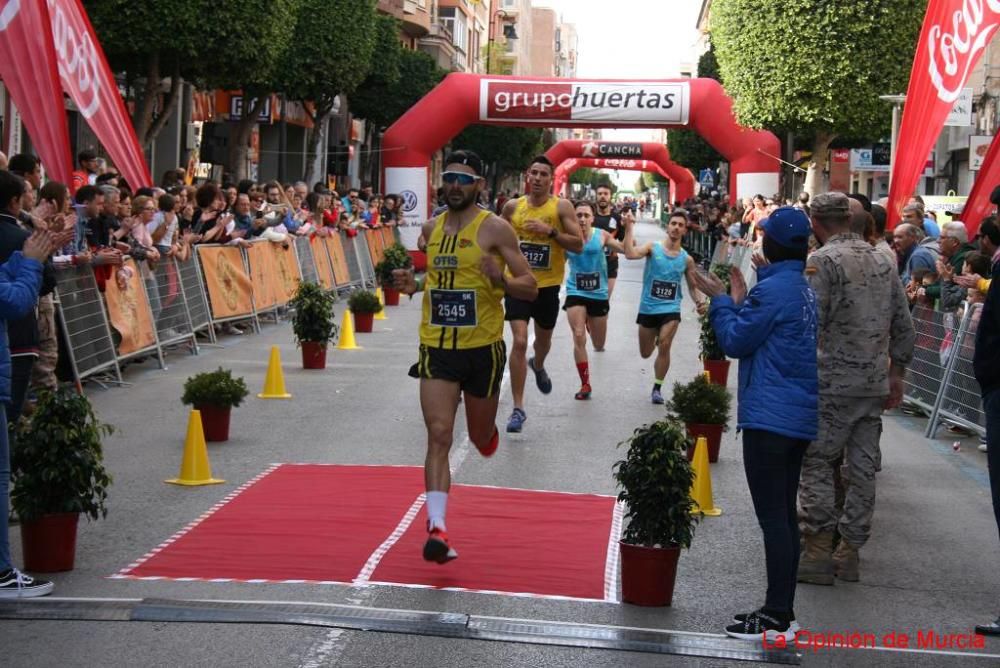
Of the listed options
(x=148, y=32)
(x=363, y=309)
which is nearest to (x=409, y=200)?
(x=148, y=32)

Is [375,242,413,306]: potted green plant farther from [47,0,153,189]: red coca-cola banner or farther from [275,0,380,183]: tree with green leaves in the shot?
[275,0,380,183]: tree with green leaves

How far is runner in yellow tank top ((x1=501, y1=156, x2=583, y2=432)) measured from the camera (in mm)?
11430

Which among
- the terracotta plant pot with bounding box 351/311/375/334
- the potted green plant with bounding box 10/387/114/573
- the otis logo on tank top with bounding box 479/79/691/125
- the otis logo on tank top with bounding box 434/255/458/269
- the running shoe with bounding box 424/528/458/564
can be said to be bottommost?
the terracotta plant pot with bounding box 351/311/375/334

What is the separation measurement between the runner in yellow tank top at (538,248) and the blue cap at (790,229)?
15.6 feet

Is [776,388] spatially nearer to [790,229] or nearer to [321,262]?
[790,229]

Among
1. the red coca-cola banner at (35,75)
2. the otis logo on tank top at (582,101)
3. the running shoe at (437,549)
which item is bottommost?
the running shoe at (437,549)

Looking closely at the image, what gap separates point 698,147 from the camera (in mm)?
66938

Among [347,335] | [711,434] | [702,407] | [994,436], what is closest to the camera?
[994,436]

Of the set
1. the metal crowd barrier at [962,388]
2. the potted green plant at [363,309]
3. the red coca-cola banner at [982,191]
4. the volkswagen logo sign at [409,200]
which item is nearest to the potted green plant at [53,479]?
the metal crowd barrier at [962,388]

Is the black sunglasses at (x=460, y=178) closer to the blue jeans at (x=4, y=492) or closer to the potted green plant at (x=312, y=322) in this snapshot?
the blue jeans at (x=4, y=492)

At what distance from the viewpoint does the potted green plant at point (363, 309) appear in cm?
1977

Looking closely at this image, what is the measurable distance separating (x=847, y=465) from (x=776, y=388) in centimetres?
134

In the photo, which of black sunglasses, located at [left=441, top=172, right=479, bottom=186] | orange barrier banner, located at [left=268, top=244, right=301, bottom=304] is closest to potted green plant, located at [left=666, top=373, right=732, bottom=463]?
black sunglasses, located at [left=441, top=172, right=479, bottom=186]

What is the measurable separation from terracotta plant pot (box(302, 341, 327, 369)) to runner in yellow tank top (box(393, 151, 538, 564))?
8017mm
